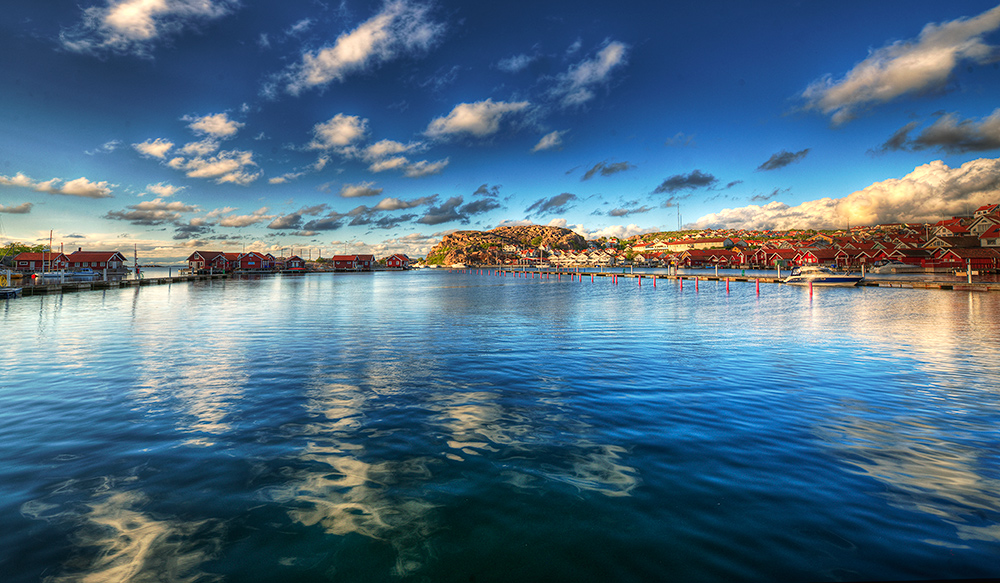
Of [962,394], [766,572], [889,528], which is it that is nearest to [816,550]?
[766,572]

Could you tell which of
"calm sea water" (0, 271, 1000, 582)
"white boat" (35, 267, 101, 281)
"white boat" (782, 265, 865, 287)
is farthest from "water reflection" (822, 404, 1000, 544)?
"white boat" (35, 267, 101, 281)

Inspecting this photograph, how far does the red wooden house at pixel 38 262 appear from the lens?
10595cm

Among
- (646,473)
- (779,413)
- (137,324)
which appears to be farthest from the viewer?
(137,324)

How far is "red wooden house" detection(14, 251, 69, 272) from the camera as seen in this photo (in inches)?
4171

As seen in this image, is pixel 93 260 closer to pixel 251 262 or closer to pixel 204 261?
pixel 204 261

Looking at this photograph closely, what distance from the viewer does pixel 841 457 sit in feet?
25.3

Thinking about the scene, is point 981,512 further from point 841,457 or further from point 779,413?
point 779,413

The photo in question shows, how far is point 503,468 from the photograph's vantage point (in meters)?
7.45

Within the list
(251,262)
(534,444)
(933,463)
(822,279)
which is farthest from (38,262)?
(822,279)

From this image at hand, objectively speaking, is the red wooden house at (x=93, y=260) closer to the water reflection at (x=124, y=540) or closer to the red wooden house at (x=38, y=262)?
the red wooden house at (x=38, y=262)

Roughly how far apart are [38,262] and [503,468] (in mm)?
155942

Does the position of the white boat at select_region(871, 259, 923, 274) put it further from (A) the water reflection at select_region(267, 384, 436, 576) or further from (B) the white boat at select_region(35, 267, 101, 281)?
(B) the white boat at select_region(35, 267, 101, 281)

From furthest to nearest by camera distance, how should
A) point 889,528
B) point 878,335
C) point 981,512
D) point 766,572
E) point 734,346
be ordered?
point 878,335, point 734,346, point 981,512, point 889,528, point 766,572

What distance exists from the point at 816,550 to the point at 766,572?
3.02ft
